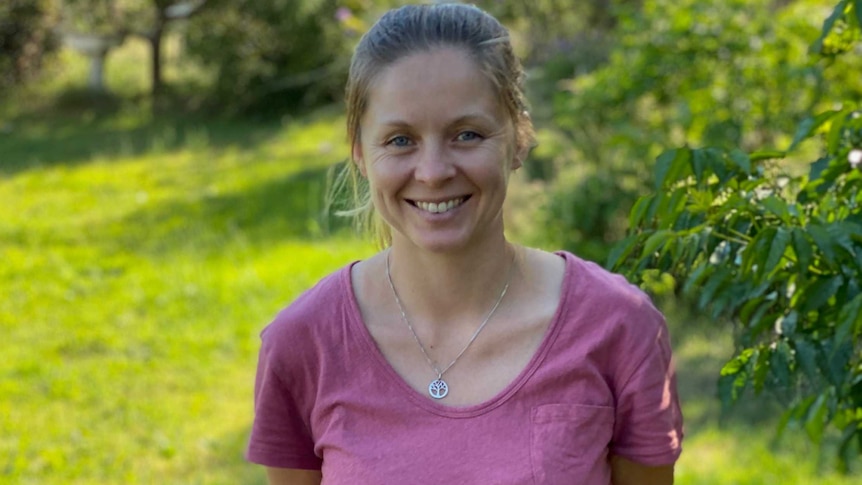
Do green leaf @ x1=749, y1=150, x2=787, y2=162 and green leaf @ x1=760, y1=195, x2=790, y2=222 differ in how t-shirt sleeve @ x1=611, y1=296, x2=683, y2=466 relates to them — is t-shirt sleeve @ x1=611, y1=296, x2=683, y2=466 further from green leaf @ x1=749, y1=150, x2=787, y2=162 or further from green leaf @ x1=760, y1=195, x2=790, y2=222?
green leaf @ x1=749, y1=150, x2=787, y2=162

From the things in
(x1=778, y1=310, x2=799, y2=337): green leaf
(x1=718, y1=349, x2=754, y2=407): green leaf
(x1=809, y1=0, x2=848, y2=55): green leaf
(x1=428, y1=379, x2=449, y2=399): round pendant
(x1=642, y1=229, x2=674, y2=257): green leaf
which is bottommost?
(x1=718, y1=349, x2=754, y2=407): green leaf

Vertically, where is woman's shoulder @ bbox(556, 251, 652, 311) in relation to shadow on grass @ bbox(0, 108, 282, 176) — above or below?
above

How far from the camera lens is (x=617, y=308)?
1.91 metres

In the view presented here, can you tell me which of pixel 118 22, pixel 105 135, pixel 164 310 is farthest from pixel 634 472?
pixel 118 22

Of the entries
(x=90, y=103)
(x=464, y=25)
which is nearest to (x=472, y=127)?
(x=464, y=25)

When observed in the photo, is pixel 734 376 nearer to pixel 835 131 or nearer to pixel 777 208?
pixel 777 208

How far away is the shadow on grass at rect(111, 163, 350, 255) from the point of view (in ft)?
23.9

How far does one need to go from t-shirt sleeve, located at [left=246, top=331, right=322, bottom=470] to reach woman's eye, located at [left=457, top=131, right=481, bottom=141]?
1.55ft

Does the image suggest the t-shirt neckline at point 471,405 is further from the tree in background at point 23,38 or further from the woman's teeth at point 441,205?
the tree in background at point 23,38

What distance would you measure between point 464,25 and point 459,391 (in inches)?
A: 23.5

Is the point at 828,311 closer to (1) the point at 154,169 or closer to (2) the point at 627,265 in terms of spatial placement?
(2) the point at 627,265

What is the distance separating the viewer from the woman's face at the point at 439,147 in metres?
1.88

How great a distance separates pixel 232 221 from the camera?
25.1ft

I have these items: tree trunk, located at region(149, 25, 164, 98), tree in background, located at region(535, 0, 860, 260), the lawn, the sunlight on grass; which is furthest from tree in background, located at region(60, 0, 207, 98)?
tree in background, located at region(535, 0, 860, 260)
